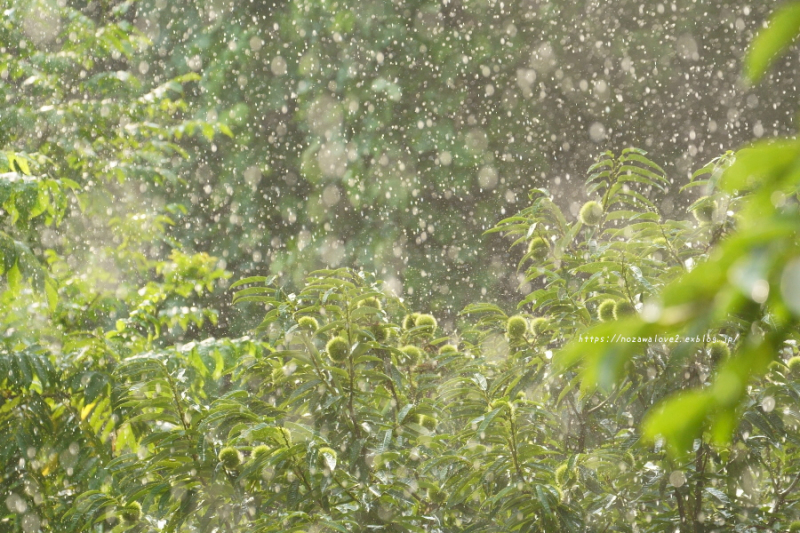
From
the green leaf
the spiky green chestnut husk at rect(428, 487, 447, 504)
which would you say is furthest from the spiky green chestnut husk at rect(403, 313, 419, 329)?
the green leaf

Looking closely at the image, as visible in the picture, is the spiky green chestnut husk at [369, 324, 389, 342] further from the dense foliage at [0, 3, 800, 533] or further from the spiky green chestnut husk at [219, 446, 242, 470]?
the spiky green chestnut husk at [219, 446, 242, 470]

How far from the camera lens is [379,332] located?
1877mm

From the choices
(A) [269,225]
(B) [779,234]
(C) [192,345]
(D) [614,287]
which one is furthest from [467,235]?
(B) [779,234]

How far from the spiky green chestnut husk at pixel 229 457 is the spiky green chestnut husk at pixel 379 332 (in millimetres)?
465

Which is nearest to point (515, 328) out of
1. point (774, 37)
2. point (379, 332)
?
point (379, 332)

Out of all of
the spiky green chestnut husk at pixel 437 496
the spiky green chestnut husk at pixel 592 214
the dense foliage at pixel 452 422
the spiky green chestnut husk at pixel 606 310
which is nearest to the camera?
the dense foliage at pixel 452 422

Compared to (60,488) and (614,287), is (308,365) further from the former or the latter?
(60,488)

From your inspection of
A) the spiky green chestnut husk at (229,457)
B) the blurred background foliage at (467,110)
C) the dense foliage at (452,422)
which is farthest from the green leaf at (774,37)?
the blurred background foliage at (467,110)

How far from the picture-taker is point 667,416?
0.27 metres

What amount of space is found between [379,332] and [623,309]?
65cm

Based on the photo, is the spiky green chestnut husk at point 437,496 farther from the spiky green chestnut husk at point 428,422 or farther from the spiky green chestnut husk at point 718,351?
the spiky green chestnut husk at point 718,351

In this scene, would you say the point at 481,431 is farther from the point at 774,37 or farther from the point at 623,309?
the point at 774,37

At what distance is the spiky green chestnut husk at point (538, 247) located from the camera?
1.89 meters

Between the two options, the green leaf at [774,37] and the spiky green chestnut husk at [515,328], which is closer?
the green leaf at [774,37]
